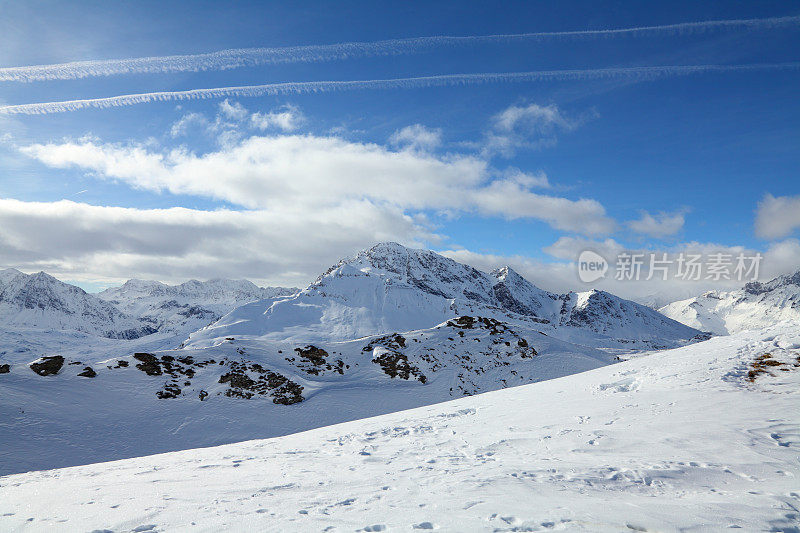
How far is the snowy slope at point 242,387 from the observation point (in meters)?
18.9

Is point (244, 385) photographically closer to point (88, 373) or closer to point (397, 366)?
point (88, 373)

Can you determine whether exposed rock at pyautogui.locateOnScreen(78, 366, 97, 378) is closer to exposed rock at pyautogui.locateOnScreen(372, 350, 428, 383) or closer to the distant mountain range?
the distant mountain range

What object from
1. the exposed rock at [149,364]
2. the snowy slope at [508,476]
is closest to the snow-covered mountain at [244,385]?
the exposed rock at [149,364]

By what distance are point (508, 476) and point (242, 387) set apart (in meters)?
23.4

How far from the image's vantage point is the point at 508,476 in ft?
23.9

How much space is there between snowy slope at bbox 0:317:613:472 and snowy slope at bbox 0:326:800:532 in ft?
30.3

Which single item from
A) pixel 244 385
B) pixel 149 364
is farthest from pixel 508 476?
pixel 149 364

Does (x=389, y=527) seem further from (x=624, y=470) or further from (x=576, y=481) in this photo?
(x=624, y=470)

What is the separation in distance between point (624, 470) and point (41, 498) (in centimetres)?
1122

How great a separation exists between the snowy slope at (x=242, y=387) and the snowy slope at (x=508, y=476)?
9243 millimetres

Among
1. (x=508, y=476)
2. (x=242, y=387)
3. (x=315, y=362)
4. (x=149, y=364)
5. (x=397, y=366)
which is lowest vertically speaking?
(x=242, y=387)

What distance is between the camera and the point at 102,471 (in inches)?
422

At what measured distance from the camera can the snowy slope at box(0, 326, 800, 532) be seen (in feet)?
18.2

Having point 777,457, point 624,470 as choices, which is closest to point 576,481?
point 624,470
